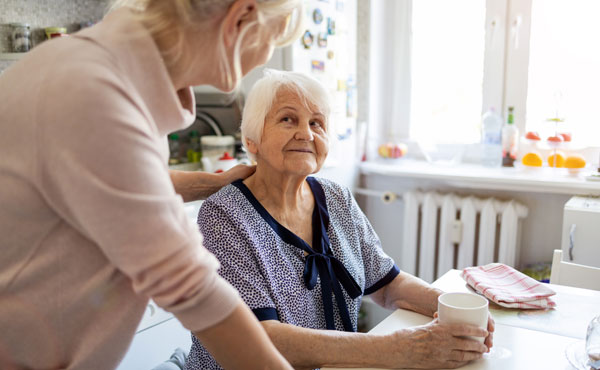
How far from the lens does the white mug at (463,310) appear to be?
101 cm

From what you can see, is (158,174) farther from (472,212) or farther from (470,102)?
(470,102)

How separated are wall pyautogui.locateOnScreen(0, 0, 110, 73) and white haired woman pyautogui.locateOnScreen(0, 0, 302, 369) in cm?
177

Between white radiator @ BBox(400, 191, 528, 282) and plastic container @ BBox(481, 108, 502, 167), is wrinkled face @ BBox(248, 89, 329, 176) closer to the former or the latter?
white radiator @ BBox(400, 191, 528, 282)

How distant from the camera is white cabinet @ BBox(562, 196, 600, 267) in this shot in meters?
1.97

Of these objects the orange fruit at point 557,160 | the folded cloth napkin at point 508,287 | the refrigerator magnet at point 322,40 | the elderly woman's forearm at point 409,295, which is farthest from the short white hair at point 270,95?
the orange fruit at point 557,160

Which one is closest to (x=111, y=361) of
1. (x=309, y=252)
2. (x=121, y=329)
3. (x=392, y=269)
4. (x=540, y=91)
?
(x=121, y=329)

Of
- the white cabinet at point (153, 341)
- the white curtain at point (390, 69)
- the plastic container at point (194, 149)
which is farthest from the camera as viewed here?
the white curtain at point (390, 69)

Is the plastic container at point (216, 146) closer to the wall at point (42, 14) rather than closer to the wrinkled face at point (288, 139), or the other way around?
the wall at point (42, 14)

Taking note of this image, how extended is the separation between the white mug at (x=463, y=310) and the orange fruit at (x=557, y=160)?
1.71 metres

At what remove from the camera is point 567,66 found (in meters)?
2.51

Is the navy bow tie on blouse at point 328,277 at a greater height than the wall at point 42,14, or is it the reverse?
the wall at point 42,14

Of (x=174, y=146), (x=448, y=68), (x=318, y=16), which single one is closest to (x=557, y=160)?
(x=448, y=68)

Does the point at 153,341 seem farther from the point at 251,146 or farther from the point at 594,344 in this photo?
the point at 594,344

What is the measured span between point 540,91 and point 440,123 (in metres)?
0.53
